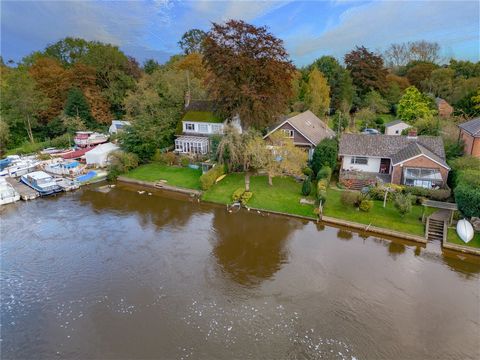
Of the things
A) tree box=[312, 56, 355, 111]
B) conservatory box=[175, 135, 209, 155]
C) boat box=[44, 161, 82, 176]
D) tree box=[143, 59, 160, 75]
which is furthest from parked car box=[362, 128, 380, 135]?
tree box=[143, 59, 160, 75]

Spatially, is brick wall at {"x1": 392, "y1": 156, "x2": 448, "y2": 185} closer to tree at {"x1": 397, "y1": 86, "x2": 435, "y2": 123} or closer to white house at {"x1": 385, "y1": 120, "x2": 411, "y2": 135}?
white house at {"x1": 385, "y1": 120, "x2": 411, "y2": 135}

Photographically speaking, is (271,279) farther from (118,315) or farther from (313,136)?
(313,136)

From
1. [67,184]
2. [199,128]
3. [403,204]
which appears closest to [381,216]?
[403,204]

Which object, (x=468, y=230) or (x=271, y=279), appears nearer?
(x=271, y=279)

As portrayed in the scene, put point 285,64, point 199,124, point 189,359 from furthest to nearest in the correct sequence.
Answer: point 199,124, point 285,64, point 189,359

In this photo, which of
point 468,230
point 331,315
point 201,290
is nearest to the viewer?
point 331,315

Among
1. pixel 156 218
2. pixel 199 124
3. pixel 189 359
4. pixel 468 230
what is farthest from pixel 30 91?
pixel 468 230
